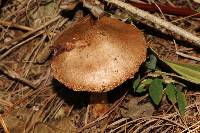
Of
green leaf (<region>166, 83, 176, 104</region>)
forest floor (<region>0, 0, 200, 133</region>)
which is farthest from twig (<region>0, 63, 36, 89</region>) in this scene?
green leaf (<region>166, 83, 176, 104</region>)

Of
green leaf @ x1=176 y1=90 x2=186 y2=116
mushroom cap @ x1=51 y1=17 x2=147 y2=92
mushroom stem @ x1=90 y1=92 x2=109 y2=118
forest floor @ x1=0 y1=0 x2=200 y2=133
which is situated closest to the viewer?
mushroom cap @ x1=51 y1=17 x2=147 y2=92

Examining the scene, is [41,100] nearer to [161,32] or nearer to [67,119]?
[67,119]

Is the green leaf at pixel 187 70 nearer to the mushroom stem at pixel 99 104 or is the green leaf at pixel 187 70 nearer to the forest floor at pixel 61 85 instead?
the forest floor at pixel 61 85

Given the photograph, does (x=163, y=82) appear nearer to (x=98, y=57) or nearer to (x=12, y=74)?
(x=98, y=57)

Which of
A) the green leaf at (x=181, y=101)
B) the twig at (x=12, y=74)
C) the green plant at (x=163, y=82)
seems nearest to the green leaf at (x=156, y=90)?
the green plant at (x=163, y=82)

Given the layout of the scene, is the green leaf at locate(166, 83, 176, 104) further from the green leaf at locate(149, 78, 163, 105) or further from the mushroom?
the mushroom
